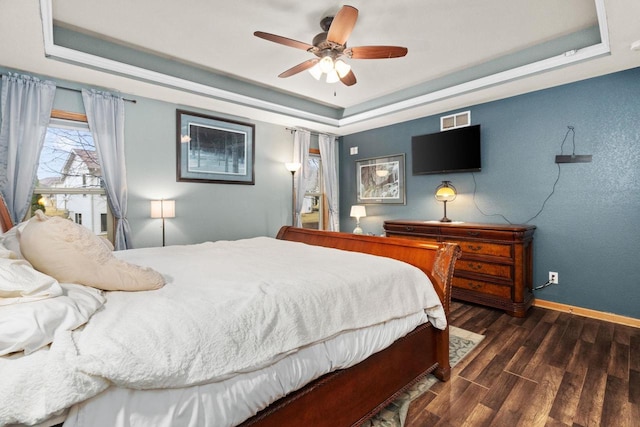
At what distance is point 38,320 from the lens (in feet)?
2.77

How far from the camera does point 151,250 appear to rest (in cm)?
253

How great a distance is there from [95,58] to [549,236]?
5.00 meters

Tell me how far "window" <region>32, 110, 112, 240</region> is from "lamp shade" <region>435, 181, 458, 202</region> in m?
4.11

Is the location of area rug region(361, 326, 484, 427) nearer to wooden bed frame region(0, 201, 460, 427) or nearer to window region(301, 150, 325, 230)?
wooden bed frame region(0, 201, 460, 427)

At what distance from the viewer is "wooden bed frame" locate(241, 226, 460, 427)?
1.27 metres

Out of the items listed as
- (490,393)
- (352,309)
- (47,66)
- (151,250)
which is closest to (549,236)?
(490,393)

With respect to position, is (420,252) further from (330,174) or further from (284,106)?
(330,174)

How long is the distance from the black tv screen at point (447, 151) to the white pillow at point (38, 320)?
13.3 feet

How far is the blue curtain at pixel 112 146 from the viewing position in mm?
3182

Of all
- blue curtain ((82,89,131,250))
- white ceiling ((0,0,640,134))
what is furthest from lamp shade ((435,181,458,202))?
blue curtain ((82,89,131,250))

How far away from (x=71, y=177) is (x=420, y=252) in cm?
362

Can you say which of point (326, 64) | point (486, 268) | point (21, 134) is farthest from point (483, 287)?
point (21, 134)

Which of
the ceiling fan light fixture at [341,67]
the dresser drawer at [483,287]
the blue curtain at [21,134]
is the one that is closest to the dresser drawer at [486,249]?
the dresser drawer at [483,287]

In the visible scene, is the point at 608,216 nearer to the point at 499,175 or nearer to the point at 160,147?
the point at 499,175
